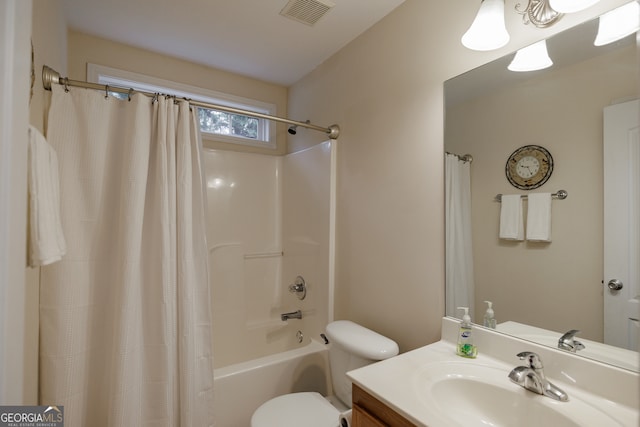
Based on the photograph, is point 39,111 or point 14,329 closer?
point 14,329

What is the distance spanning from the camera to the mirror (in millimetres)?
917

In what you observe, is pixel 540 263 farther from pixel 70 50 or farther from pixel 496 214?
pixel 70 50

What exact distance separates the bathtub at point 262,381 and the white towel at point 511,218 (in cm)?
131

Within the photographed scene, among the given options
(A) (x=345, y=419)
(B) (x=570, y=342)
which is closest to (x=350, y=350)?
(A) (x=345, y=419)

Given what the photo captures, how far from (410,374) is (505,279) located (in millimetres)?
539

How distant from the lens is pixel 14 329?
65cm

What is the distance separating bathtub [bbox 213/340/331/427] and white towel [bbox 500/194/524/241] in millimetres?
1311

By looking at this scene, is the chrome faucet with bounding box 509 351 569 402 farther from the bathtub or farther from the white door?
the bathtub

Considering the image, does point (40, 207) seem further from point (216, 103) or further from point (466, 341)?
point (216, 103)

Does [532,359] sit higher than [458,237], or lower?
lower

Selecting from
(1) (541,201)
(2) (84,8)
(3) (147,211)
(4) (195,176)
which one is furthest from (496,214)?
(2) (84,8)

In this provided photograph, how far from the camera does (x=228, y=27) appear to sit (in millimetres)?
1800

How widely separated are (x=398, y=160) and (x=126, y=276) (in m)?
1.44

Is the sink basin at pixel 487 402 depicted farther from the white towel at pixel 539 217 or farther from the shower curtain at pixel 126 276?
the shower curtain at pixel 126 276
